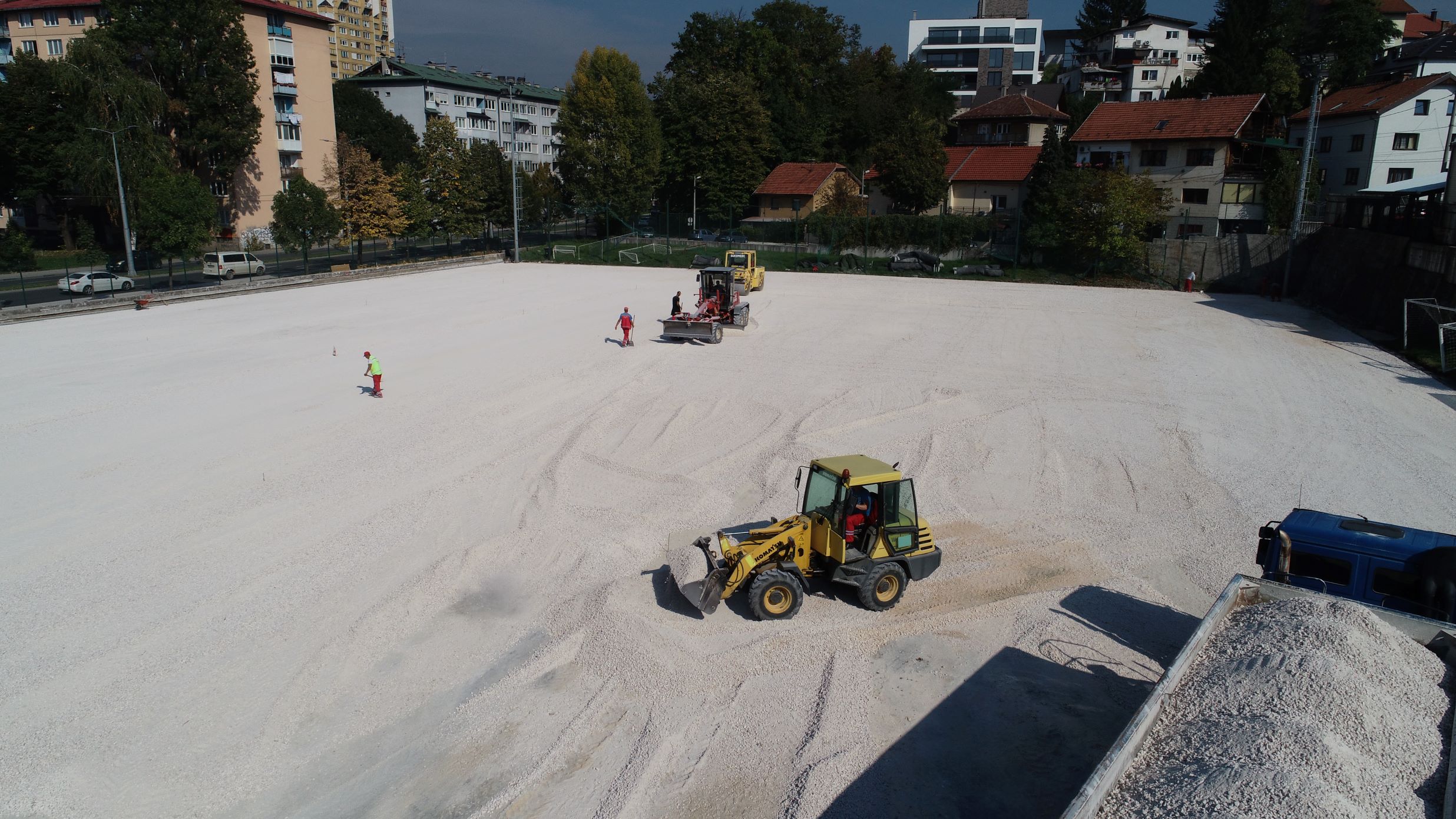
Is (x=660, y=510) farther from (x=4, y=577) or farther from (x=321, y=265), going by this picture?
(x=321, y=265)

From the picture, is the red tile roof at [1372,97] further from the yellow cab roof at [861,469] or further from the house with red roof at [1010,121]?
the yellow cab roof at [861,469]

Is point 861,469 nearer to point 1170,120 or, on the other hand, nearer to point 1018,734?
point 1018,734

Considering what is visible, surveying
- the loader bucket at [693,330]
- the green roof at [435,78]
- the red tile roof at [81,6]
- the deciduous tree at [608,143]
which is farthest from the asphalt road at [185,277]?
the green roof at [435,78]

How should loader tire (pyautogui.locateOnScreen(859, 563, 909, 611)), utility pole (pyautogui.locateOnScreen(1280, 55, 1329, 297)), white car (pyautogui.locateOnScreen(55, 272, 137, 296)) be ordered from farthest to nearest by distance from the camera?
white car (pyautogui.locateOnScreen(55, 272, 137, 296)) < utility pole (pyautogui.locateOnScreen(1280, 55, 1329, 297)) < loader tire (pyautogui.locateOnScreen(859, 563, 909, 611))

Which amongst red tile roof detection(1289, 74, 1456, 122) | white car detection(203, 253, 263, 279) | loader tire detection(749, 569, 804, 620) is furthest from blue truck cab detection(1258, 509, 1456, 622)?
red tile roof detection(1289, 74, 1456, 122)

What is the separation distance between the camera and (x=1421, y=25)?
88.0 metres

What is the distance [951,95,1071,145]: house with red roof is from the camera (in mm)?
64688

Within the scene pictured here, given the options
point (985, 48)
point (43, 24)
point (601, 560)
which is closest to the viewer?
point (601, 560)

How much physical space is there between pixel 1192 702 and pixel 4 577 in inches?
534

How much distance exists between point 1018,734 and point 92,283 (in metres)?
42.2

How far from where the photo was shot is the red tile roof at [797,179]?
2381 inches

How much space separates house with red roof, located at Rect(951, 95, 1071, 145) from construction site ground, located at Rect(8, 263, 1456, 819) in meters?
43.0

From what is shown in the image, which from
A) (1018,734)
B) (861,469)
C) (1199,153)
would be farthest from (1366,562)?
(1199,153)

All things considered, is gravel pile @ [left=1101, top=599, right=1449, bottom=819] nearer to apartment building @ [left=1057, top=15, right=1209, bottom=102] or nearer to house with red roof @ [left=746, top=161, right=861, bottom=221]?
house with red roof @ [left=746, top=161, right=861, bottom=221]
